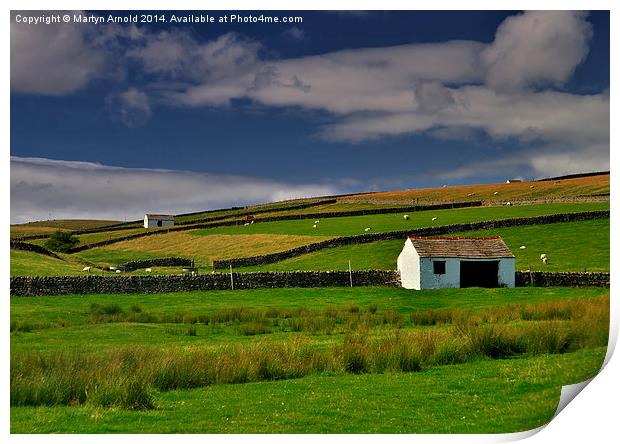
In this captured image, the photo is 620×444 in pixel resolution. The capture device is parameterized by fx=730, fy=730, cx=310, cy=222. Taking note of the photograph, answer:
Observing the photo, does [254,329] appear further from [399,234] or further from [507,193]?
[507,193]

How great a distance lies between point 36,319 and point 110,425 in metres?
9.87

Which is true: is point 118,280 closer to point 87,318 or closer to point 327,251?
point 87,318

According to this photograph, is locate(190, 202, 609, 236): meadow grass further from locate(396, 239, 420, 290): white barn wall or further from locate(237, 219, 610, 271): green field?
locate(396, 239, 420, 290): white barn wall

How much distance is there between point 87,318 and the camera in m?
20.7

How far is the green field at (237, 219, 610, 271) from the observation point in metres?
32.9

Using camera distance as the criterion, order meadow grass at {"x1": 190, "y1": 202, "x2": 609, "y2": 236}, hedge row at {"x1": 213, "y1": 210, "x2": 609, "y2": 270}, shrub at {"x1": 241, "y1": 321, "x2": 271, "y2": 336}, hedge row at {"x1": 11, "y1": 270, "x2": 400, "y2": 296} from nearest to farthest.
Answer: shrub at {"x1": 241, "y1": 321, "x2": 271, "y2": 336}
hedge row at {"x1": 11, "y1": 270, "x2": 400, "y2": 296}
hedge row at {"x1": 213, "y1": 210, "x2": 609, "y2": 270}
meadow grass at {"x1": 190, "y1": 202, "x2": 609, "y2": 236}

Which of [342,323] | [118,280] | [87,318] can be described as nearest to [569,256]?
[342,323]

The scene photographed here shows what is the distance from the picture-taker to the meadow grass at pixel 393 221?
1791 inches

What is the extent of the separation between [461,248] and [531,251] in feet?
25.0

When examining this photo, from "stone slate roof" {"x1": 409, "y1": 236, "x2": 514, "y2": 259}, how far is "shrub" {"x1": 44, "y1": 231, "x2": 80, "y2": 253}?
24.2 metres

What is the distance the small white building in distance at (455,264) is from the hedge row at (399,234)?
29.7ft

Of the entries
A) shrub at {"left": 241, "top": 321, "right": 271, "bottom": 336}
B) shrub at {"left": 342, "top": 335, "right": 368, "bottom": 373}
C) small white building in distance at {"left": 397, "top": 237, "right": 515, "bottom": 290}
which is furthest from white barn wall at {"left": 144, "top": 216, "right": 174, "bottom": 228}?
shrub at {"left": 342, "top": 335, "right": 368, "bottom": 373}

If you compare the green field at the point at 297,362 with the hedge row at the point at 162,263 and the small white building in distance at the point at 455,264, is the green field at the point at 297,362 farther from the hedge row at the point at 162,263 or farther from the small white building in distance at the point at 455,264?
the hedge row at the point at 162,263

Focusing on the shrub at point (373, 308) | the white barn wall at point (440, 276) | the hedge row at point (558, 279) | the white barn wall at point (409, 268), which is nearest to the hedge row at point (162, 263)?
the white barn wall at point (409, 268)
